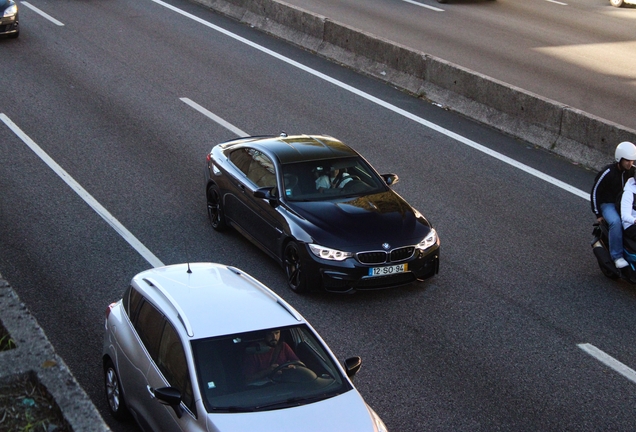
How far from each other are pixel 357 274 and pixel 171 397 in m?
3.96

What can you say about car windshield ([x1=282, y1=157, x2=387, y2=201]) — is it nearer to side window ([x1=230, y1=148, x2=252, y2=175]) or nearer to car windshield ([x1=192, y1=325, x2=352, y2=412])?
side window ([x1=230, y1=148, x2=252, y2=175])

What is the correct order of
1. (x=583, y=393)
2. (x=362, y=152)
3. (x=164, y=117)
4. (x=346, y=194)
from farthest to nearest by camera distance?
(x=164, y=117) < (x=362, y=152) < (x=346, y=194) < (x=583, y=393)

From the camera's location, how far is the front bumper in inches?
385

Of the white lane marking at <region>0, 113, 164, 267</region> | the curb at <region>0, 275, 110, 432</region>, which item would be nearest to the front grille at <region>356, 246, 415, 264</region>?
the white lane marking at <region>0, 113, 164, 267</region>

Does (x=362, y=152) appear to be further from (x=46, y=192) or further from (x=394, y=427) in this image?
(x=394, y=427)

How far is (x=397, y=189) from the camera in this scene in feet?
44.3

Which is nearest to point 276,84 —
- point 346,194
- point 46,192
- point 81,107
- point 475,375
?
point 81,107

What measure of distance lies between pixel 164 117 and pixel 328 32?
6.27 m

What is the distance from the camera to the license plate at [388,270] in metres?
9.81

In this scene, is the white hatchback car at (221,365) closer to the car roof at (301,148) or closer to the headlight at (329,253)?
the headlight at (329,253)

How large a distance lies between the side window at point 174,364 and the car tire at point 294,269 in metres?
3.36

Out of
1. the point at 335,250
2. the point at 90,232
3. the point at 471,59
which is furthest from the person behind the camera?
the point at 471,59

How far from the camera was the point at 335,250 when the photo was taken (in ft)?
32.3

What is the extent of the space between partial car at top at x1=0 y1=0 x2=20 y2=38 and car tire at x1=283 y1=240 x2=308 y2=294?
47.1ft
